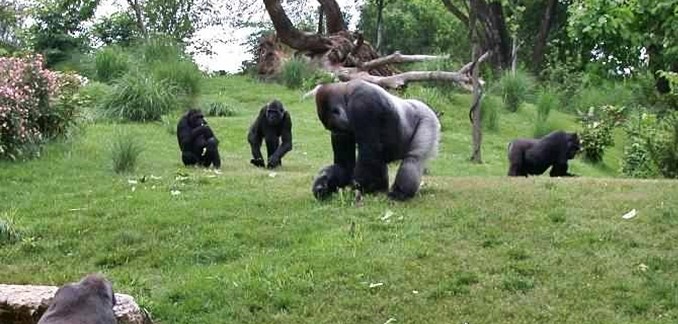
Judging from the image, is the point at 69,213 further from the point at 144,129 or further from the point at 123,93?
the point at 123,93

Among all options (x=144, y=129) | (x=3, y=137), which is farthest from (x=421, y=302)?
(x=144, y=129)

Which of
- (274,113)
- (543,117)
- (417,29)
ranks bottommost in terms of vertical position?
(543,117)

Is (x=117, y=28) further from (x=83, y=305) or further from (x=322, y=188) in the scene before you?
(x=83, y=305)

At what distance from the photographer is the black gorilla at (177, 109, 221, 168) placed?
11.8 metres

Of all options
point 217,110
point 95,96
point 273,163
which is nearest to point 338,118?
point 273,163

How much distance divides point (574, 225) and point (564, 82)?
728 inches

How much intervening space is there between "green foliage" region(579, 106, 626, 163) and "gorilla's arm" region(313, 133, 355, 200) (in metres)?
9.63

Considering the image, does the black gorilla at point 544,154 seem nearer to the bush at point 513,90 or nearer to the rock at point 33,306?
the rock at point 33,306

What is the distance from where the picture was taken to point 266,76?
22922 millimetres

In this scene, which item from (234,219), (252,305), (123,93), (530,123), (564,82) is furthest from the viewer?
(564,82)

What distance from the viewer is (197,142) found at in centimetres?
1179

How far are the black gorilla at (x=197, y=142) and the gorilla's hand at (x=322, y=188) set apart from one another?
132 inches

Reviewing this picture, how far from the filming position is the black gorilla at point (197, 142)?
11750 millimetres

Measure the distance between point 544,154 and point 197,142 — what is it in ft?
13.9
